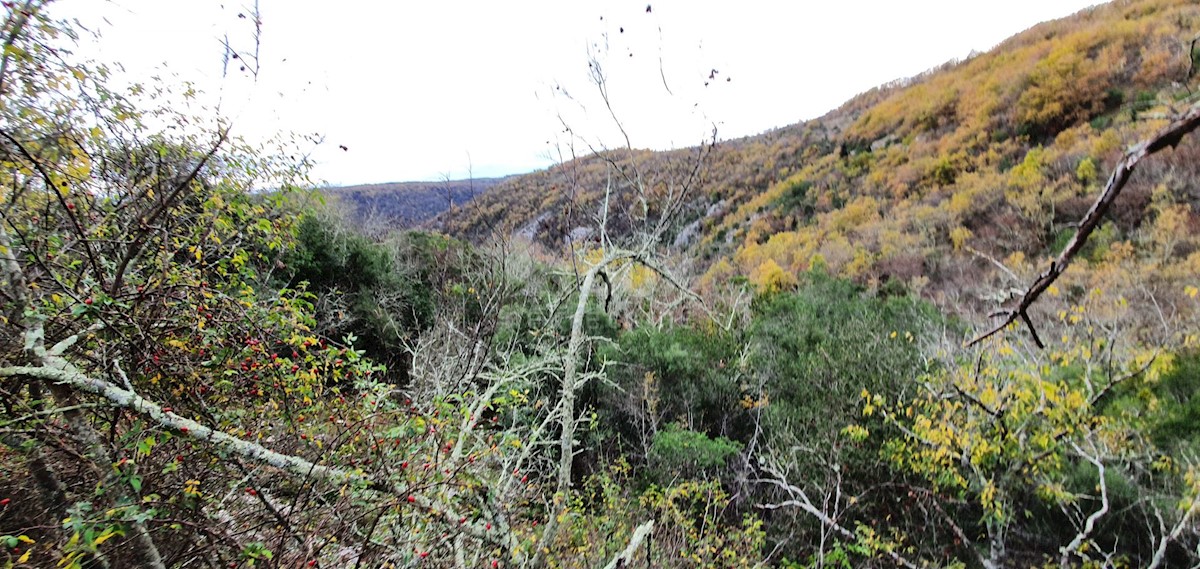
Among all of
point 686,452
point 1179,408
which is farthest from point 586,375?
point 1179,408

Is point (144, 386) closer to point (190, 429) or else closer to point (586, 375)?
point (190, 429)

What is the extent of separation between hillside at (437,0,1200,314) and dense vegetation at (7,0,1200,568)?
175 mm

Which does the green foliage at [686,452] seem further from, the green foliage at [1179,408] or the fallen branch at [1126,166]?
the fallen branch at [1126,166]

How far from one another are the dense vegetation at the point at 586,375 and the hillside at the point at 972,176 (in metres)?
0.18

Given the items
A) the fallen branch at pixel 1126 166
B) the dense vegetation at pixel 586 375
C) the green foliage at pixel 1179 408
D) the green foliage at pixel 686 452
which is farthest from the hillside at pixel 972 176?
the green foliage at pixel 686 452

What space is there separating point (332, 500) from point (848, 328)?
809 cm

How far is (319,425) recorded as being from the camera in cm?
392

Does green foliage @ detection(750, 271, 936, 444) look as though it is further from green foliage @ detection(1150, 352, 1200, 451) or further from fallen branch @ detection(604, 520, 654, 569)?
fallen branch @ detection(604, 520, 654, 569)

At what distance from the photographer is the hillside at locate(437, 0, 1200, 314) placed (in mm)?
11156

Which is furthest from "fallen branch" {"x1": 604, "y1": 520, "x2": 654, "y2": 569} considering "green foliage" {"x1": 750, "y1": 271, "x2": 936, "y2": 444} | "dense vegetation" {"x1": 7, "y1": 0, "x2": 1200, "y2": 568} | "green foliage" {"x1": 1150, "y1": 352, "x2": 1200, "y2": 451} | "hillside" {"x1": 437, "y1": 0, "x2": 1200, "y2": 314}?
"green foliage" {"x1": 1150, "y1": 352, "x2": 1200, "y2": 451}

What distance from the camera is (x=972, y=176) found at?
16859mm

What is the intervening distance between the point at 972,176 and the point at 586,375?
711 inches

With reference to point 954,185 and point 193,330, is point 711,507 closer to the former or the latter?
point 193,330

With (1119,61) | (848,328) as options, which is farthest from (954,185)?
(848,328)
